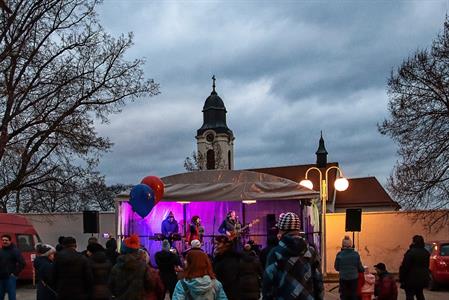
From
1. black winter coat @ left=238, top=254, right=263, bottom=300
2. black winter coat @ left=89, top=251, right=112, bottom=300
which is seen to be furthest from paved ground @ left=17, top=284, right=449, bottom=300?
black winter coat @ left=89, top=251, right=112, bottom=300

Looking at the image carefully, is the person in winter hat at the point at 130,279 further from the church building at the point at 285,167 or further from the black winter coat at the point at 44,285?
the church building at the point at 285,167

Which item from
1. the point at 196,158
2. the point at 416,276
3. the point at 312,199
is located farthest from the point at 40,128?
the point at 196,158

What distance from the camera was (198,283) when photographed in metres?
6.03

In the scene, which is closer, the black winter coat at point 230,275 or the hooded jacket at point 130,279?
the hooded jacket at point 130,279

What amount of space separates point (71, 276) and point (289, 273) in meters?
3.19

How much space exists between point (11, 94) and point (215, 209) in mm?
7782

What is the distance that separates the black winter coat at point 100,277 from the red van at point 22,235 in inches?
489

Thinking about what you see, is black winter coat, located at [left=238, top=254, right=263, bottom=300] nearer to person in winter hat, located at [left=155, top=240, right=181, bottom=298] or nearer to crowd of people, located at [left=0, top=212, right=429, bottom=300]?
crowd of people, located at [left=0, top=212, right=429, bottom=300]

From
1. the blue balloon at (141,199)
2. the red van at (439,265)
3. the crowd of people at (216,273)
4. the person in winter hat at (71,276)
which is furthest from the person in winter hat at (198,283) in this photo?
the red van at (439,265)

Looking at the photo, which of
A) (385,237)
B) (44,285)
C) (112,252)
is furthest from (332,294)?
(44,285)

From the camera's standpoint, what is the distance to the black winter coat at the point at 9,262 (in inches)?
460

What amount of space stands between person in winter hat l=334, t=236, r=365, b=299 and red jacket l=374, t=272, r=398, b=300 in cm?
86

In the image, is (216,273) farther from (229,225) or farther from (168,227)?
(168,227)

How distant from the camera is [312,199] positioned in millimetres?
19359
